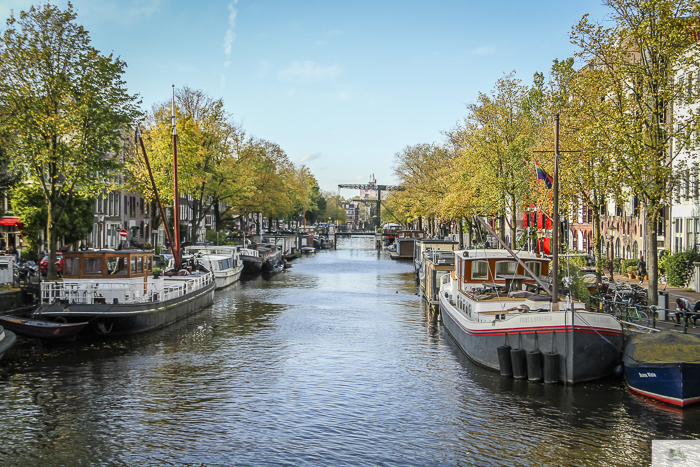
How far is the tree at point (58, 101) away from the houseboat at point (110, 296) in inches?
213

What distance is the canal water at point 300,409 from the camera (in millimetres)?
15312

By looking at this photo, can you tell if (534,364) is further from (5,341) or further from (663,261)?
(663,261)

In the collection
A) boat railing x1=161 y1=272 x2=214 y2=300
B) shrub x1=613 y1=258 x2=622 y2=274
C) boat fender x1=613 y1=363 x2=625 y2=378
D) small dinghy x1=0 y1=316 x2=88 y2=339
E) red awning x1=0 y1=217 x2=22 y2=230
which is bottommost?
boat fender x1=613 y1=363 x2=625 y2=378

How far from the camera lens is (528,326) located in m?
20.5

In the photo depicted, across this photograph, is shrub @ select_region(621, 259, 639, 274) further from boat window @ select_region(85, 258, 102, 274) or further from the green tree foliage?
the green tree foliage

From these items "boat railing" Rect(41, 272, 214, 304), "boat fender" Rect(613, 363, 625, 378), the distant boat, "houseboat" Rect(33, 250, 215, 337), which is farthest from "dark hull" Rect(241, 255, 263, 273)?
"boat fender" Rect(613, 363, 625, 378)

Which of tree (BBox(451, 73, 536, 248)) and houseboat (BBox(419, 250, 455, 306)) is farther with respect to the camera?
tree (BBox(451, 73, 536, 248))

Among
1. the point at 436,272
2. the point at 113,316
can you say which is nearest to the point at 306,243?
the point at 436,272

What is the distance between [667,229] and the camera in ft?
157

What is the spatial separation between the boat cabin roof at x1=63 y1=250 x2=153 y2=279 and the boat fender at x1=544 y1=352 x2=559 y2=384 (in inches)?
747

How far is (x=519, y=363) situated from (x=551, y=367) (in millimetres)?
1046

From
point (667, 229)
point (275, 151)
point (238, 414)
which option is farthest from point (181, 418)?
point (275, 151)

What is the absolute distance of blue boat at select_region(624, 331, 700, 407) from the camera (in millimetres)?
17984

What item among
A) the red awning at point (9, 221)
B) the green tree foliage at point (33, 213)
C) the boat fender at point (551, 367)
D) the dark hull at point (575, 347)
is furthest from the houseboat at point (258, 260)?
the boat fender at point (551, 367)
